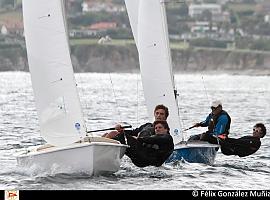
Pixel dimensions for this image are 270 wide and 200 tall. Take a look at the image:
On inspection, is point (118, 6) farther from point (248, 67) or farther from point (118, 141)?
point (118, 141)

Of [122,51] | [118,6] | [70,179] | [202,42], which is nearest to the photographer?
[70,179]

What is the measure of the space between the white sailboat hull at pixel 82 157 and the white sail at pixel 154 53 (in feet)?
11.8

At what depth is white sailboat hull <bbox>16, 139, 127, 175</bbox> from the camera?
50.9ft

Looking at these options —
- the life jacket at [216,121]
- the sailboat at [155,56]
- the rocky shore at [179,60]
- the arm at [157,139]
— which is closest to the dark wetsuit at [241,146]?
the life jacket at [216,121]

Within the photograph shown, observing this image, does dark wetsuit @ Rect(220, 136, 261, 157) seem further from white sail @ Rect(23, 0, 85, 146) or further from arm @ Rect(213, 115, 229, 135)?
white sail @ Rect(23, 0, 85, 146)

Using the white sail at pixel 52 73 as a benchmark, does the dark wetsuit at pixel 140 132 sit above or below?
below

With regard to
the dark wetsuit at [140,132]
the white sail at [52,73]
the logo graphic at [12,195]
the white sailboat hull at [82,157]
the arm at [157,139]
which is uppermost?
the white sail at [52,73]

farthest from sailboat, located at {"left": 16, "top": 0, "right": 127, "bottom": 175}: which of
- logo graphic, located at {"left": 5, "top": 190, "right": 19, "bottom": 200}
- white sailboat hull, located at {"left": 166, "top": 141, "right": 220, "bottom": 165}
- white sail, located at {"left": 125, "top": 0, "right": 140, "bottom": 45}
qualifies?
white sail, located at {"left": 125, "top": 0, "right": 140, "bottom": 45}

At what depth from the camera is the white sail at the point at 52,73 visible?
626 inches

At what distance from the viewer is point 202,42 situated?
118m

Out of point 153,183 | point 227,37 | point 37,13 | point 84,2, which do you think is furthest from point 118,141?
point 227,37

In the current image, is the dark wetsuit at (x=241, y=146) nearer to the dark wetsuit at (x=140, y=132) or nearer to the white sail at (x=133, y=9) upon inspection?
the dark wetsuit at (x=140, y=132)

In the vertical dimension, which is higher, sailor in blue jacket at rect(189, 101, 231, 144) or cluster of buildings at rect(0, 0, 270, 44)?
cluster of buildings at rect(0, 0, 270, 44)

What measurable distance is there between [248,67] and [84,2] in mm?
20128
